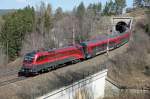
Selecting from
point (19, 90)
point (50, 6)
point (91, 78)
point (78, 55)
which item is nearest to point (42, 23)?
point (50, 6)

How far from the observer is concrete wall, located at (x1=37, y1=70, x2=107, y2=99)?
2938cm

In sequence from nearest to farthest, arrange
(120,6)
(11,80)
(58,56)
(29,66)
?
(11,80) < (29,66) < (58,56) < (120,6)

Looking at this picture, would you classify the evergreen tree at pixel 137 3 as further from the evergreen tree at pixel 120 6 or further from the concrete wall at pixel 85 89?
the concrete wall at pixel 85 89

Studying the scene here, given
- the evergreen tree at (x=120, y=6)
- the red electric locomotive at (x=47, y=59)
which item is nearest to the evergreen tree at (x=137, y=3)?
the evergreen tree at (x=120, y=6)

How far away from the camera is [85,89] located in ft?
115

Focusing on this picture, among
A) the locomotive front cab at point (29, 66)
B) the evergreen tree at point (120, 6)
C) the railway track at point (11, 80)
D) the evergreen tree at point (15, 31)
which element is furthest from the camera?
the evergreen tree at point (120, 6)

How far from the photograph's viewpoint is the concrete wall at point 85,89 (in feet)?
96.4

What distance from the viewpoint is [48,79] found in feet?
107

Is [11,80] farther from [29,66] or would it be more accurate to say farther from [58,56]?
[58,56]

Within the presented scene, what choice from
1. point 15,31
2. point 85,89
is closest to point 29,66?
point 85,89

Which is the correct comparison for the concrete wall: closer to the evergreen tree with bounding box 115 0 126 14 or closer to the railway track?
the railway track

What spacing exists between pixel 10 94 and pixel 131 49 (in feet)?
122

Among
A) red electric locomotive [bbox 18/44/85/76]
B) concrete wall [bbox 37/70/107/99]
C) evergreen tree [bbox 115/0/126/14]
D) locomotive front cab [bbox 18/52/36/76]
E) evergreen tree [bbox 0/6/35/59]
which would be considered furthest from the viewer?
evergreen tree [bbox 115/0/126/14]

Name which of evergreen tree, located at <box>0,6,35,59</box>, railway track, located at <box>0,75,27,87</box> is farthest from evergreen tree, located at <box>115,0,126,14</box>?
railway track, located at <box>0,75,27,87</box>
